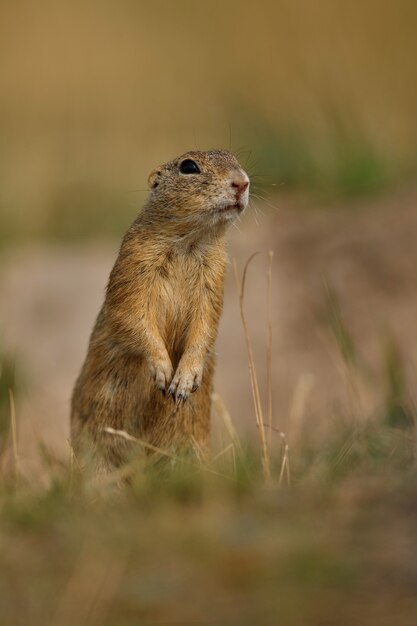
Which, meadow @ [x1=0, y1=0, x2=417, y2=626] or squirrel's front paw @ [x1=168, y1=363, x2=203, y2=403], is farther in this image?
squirrel's front paw @ [x1=168, y1=363, x2=203, y2=403]

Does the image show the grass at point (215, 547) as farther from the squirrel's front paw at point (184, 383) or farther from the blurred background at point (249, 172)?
the blurred background at point (249, 172)

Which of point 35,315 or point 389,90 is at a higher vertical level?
point 389,90

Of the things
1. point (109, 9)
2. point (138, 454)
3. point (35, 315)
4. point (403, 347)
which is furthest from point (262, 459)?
point (109, 9)

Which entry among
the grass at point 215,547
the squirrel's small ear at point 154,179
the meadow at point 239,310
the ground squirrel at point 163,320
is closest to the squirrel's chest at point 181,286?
Result: the ground squirrel at point 163,320

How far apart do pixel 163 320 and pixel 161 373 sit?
1.22ft

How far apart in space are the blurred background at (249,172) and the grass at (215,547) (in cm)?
193

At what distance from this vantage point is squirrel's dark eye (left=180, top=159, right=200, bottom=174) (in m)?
5.35

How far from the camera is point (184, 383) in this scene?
5004mm

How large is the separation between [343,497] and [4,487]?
1237mm

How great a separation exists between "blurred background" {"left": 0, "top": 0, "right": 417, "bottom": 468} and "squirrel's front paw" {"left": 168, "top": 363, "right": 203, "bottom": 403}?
1.01 m

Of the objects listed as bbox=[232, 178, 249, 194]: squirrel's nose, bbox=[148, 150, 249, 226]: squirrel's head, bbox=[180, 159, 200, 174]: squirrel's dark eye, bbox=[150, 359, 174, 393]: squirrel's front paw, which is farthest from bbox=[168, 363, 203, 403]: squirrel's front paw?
bbox=[180, 159, 200, 174]: squirrel's dark eye

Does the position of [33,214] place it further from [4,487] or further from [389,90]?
[4,487]

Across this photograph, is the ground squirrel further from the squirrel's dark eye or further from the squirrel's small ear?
the squirrel's small ear

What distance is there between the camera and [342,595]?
3.11 metres
